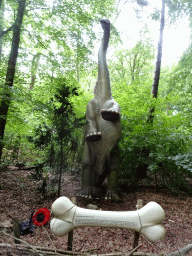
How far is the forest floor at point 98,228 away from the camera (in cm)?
274

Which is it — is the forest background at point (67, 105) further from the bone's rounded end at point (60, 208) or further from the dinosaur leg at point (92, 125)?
the bone's rounded end at point (60, 208)

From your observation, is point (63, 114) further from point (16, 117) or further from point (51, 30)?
point (51, 30)

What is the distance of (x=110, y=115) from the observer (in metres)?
4.40

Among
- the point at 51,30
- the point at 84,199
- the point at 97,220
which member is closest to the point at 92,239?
the point at 97,220

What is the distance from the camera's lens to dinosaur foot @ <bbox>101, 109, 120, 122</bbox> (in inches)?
171

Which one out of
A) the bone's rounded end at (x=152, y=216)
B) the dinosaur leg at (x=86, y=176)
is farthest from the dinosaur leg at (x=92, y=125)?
the bone's rounded end at (x=152, y=216)

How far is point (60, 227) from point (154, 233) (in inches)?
39.9

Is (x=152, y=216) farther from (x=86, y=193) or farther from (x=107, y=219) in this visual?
(x=86, y=193)

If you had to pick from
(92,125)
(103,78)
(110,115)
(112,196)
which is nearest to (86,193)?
(112,196)

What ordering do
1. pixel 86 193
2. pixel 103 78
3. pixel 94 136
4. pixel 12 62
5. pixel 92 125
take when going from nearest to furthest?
pixel 94 136, pixel 86 193, pixel 92 125, pixel 103 78, pixel 12 62

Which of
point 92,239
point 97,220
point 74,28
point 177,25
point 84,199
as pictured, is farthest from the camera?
point 177,25

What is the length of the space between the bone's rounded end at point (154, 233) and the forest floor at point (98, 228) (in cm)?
13

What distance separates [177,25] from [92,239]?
352 inches

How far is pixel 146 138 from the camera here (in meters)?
5.52
